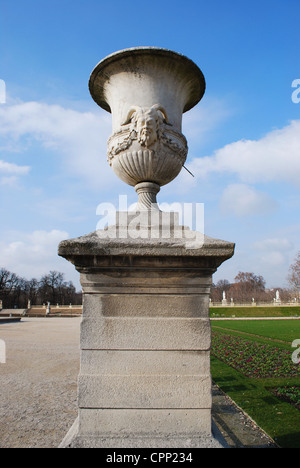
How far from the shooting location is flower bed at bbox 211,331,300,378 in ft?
25.9

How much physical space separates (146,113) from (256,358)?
876 cm

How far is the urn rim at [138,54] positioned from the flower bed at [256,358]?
6548 mm

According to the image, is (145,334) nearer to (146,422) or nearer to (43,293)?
(146,422)

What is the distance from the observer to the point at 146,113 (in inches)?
120

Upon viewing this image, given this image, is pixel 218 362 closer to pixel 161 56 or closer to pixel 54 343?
pixel 54 343

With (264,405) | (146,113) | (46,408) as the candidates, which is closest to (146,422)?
(146,113)

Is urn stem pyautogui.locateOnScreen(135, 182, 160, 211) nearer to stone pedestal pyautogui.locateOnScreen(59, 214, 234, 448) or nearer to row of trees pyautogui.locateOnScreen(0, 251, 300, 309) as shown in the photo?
stone pedestal pyautogui.locateOnScreen(59, 214, 234, 448)

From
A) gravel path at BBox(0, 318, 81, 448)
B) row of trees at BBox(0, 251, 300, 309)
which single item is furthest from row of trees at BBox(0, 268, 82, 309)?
gravel path at BBox(0, 318, 81, 448)

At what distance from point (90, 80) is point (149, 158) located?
1225mm

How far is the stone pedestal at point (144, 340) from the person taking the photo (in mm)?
2582

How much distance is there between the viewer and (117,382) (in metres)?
2.63

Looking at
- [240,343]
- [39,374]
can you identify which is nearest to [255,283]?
[240,343]

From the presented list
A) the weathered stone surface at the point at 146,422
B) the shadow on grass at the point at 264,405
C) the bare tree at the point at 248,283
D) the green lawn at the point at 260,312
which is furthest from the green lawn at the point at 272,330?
the bare tree at the point at 248,283

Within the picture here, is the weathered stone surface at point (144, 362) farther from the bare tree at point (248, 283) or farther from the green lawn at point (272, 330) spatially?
the bare tree at point (248, 283)
